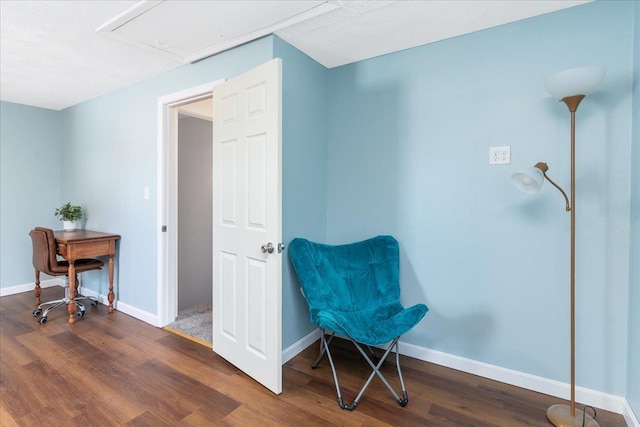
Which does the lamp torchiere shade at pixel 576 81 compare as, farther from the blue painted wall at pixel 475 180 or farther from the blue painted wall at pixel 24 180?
the blue painted wall at pixel 24 180

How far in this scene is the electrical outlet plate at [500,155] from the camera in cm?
205

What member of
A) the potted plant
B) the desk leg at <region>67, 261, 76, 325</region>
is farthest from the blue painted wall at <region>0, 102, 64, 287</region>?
the desk leg at <region>67, 261, 76, 325</region>

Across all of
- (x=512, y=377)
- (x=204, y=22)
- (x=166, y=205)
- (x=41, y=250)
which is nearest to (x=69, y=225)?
(x=41, y=250)

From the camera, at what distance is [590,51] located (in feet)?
5.99

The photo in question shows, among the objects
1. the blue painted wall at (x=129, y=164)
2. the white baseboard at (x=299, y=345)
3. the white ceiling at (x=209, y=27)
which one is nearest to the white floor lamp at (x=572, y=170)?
the white ceiling at (x=209, y=27)

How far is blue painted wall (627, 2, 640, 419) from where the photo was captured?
161cm

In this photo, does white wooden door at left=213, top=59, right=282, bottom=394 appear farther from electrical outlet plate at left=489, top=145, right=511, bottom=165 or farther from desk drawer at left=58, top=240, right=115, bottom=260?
desk drawer at left=58, top=240, right=115, bottom=260

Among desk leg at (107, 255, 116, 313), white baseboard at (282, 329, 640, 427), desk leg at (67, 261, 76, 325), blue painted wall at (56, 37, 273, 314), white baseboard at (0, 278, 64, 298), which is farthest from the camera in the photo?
white baseboard at (0, 278, 64, 298)

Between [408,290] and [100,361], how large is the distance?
2.31 m

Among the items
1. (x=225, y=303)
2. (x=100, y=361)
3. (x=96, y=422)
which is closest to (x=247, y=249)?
(x=225, y=303)

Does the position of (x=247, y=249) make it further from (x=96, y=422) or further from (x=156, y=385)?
(x=96, y=422)

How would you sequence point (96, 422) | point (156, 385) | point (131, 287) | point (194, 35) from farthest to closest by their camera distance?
point (131, 287), point (194, 35), point (156, 385), point (96, 422)

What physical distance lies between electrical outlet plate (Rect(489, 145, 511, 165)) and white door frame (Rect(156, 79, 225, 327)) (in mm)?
2552

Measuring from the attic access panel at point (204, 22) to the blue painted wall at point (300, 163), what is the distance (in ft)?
0.76
